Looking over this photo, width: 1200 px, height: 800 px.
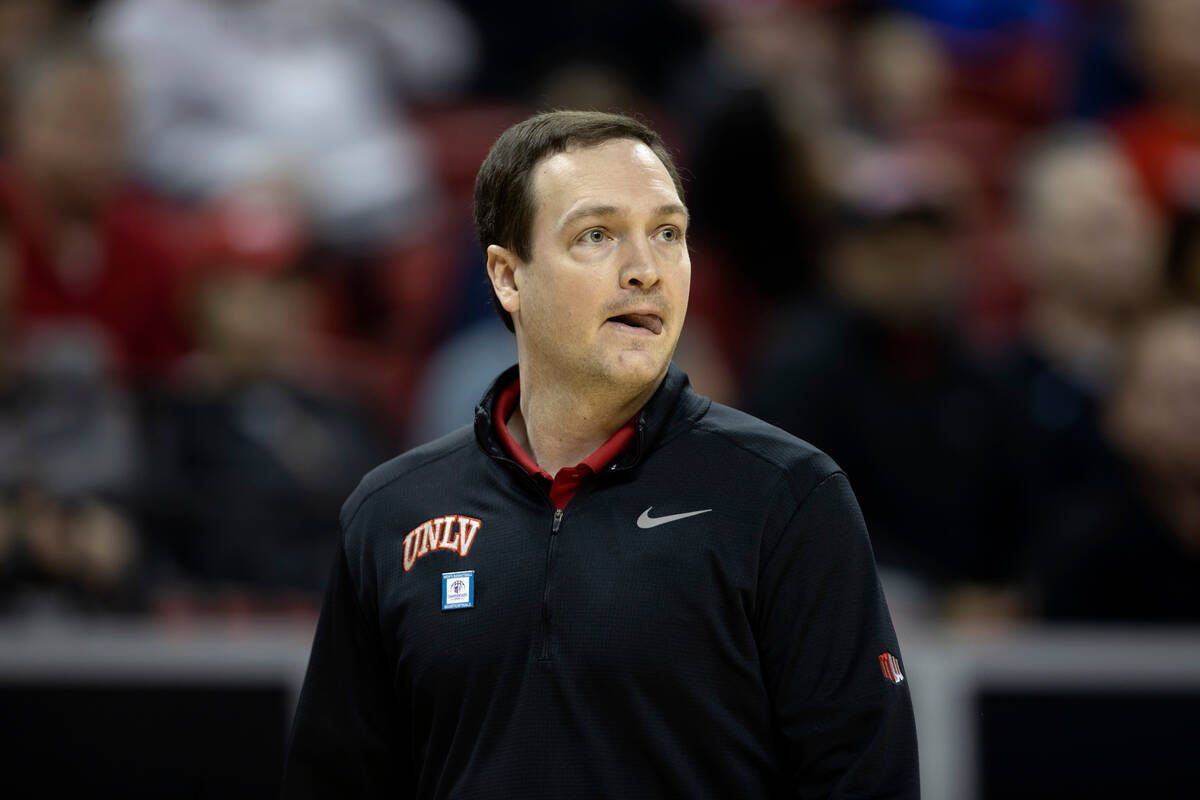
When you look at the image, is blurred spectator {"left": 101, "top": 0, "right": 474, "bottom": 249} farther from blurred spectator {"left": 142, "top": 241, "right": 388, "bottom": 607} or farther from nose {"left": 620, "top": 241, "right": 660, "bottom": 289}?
nose {"left": 620, "top": 241, "right": 660, "bottom": 289}

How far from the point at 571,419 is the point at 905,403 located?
3.23 meters

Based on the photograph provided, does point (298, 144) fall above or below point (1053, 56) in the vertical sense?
below

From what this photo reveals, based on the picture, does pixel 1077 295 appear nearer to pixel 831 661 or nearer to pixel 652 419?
pixel 652 419

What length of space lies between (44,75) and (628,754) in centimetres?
465

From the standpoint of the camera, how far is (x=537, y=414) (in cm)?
257

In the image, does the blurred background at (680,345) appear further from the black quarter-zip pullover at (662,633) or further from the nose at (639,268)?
→ the nose at (639,268)

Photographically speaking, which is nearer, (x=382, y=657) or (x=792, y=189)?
(x=382, y=657)

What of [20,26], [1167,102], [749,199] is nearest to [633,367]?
[749,199]

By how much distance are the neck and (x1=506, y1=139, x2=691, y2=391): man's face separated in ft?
0.19

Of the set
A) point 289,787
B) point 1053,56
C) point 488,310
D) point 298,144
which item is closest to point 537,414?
point 289,787

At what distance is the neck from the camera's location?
8.17 feet

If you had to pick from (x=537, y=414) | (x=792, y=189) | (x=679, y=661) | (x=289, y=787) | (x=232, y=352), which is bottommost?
(x=289, y=787)

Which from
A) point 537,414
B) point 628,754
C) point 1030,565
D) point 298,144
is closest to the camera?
point 628,754

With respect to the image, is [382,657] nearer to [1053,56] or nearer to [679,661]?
[679,661]
